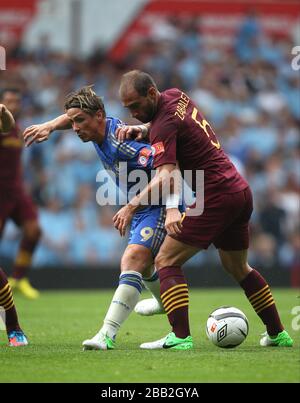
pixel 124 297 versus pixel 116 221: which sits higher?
pixel 116 221

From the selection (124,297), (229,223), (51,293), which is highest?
(229,223)

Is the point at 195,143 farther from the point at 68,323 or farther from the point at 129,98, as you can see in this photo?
the point at 68,323

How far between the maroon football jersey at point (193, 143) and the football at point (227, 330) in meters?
0.94

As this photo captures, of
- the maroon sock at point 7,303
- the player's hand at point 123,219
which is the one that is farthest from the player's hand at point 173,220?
the maroon sock at point 7,303

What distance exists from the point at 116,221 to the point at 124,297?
65 cm

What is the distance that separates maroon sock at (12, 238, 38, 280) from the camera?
13375 millimetres

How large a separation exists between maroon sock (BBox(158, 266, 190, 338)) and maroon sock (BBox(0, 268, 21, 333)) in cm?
123

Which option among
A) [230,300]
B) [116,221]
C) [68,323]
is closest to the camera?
[116,221]

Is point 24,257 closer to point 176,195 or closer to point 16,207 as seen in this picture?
point 16,207

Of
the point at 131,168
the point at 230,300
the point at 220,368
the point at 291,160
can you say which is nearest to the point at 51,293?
the point at 230,300

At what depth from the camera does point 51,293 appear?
14.9m

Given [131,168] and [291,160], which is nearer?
[131,168]

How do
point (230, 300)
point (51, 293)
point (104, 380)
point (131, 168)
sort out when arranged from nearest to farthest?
point (104, 380) → point (131, 168) → point (230, 300) → point (51, 293)

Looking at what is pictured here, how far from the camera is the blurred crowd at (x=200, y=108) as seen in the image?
611 inches
